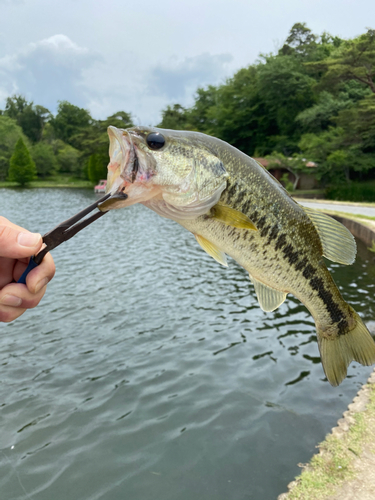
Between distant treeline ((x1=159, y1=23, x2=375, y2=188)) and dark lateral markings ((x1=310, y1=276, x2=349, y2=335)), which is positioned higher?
distant treeline ((x1=159, y1=23, x2=375, y2=188))

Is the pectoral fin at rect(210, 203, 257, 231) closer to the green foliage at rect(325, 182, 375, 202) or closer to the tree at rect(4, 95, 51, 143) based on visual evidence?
the green foliage at rect(325, 182, 375, 202)

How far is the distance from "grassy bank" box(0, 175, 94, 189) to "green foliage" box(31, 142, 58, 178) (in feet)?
6.31

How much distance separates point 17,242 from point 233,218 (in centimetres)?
105

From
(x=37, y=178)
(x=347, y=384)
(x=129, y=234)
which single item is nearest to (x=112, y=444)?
(x=347, y=384)

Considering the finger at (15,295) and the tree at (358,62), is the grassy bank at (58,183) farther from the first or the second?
the finger at (15,295)

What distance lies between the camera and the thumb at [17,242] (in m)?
1.84

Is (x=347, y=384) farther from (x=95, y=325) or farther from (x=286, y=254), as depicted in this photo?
(x=286, y=254)

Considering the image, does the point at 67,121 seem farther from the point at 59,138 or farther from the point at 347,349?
the point at 347,349

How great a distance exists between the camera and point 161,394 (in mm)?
7098

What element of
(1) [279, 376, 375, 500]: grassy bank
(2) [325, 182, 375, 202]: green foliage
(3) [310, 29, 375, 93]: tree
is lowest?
(1) [279, 376, 375, 500]: grassy bank

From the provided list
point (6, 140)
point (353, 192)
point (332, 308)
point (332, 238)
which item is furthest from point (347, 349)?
point (6, 140)

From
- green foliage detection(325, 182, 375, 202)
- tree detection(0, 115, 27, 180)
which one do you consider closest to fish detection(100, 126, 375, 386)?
green foliage detection(325, 182, 375, 202)

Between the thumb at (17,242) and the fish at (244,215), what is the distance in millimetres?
611

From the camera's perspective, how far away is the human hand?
6.04 feet
